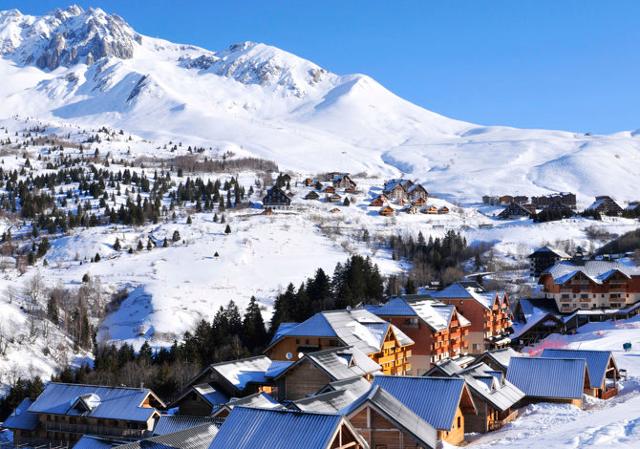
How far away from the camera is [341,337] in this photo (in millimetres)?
44812

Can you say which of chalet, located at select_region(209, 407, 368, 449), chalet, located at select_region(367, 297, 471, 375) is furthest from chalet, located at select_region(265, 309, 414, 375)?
chalet, located at select_region(209, 407, 368, 449)

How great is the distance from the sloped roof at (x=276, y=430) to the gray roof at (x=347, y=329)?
2015cm

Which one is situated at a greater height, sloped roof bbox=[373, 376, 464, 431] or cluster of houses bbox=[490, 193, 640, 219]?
cluster of houses bbox=[490, 193, 640, 219]

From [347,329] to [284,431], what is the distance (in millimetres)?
24044

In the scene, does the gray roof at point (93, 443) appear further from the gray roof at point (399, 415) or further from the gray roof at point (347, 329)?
the gray roof at point (347, 329)

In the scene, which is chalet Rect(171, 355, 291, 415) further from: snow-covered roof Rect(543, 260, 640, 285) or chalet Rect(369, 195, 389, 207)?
chalet Rect(369, 195, 389, 207)

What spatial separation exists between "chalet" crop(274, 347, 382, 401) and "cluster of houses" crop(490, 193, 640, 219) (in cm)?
8329


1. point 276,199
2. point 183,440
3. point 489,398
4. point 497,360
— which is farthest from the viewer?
point 276,199

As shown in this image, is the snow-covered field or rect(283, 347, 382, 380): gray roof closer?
the snow-covered field

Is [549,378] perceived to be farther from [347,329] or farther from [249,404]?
[249,404]

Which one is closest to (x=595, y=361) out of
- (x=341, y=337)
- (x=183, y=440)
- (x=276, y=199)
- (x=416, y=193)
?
(x=341, y=337)

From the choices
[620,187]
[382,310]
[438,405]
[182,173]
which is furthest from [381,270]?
[620,187]

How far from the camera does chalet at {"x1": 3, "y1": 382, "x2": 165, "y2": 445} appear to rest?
39031mm

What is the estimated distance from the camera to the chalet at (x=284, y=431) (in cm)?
2195
